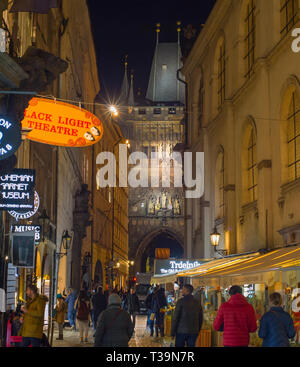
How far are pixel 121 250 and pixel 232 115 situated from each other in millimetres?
44089

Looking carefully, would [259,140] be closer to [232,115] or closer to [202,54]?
[232,115]

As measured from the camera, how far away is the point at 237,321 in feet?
34.7

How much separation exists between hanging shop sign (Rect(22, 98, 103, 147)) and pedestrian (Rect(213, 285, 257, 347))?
733 centimetres

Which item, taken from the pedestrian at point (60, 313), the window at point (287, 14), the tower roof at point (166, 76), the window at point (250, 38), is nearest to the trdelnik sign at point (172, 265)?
the pedestrian at point (60, 313)

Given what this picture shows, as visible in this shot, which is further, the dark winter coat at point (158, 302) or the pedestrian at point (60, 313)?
the dark winter coat at point (158, 302)

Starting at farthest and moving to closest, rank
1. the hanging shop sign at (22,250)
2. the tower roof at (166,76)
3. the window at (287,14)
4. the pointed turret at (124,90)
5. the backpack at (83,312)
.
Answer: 1. the tower roof at (166,76)
2. the pointed turret at (124,90)
3. the backpack at (83,312)
4. the window at (287,14)
5. the hanging shop sign at (22,250)

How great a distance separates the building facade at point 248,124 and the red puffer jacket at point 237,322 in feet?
24.2

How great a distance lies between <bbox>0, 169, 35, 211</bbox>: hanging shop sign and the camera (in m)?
13.5

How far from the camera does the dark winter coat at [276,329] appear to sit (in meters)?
9.47

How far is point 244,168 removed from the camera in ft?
78.4

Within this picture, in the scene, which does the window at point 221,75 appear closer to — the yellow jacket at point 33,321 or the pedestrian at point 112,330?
the yellow jacket at point 33,321

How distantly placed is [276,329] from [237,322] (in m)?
1.17

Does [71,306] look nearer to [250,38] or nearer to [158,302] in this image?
[158,302]

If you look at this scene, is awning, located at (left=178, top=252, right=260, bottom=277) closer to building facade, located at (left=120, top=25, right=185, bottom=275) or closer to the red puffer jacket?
the red puffer jacket
